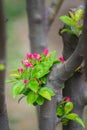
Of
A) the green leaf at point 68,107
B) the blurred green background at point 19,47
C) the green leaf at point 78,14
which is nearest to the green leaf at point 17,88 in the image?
the green leaf at point 68,107

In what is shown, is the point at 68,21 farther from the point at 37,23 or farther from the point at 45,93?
the point at 37,23

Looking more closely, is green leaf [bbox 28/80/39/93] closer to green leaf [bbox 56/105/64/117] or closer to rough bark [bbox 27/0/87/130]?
rough bark [bbox 27/0/87/130]

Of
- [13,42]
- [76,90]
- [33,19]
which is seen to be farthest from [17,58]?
[76,90]

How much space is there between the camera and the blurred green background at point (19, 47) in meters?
4.74

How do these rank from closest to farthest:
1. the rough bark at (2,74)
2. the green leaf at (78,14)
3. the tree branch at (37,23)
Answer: the rough bark at (2,74)
the green leaf at (78,14)
the tree branch at (37,23)

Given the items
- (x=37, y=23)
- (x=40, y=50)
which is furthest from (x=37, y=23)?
(x=40, y=50)

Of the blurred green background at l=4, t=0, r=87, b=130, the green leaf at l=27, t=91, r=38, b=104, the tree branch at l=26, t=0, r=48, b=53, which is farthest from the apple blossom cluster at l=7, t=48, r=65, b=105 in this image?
the blurred green background at l=4, t=0, r=87, b=130

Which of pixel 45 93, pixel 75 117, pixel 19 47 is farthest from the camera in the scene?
pixel 19 47

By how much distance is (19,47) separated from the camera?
6.58m

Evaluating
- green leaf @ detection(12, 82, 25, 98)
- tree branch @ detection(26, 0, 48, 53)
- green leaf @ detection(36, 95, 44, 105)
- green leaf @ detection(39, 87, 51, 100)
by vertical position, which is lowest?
green leaf @ detection(36, 95, 44, 105)

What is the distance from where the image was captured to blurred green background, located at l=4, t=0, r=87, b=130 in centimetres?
474

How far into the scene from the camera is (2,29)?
1.12 meters

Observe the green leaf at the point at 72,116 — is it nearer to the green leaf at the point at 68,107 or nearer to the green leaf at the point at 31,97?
the green leaf at the point at 68,107

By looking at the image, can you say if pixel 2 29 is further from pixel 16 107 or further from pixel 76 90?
pixel 16 107
